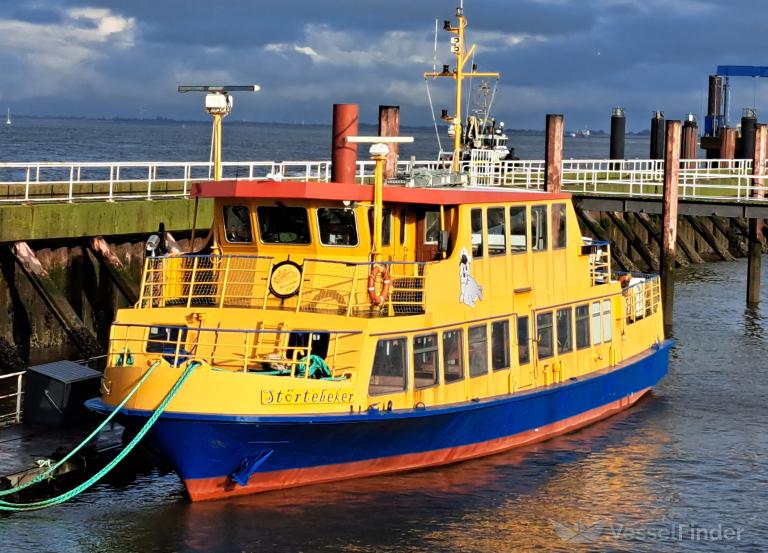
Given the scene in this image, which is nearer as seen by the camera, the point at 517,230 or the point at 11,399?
the point at 517,230

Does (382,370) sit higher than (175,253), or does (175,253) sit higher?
(175,253)

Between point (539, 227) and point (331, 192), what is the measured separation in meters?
4.65

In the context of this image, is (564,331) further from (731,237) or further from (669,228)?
(731,237)

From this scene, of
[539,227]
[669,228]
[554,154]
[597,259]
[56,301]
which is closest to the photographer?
[539,227]

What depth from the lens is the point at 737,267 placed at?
51.7 meters

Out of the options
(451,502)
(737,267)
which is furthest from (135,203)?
(737,267)

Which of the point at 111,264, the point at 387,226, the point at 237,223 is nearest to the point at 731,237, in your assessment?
the point at 111,264

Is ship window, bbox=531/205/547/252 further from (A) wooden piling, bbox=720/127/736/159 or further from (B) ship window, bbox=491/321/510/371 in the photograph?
(A) wooden piling, bbox=720/127/736/159

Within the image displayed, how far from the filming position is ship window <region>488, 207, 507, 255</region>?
22.9 m

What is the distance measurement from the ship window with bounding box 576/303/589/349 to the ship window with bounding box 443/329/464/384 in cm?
390

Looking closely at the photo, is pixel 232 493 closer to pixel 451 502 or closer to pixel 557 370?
pixel 451 502

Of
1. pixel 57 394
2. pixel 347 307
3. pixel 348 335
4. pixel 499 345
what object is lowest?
pixel 57 394

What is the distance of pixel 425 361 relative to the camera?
21.2 meters

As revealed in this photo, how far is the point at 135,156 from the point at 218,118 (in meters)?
96.8
